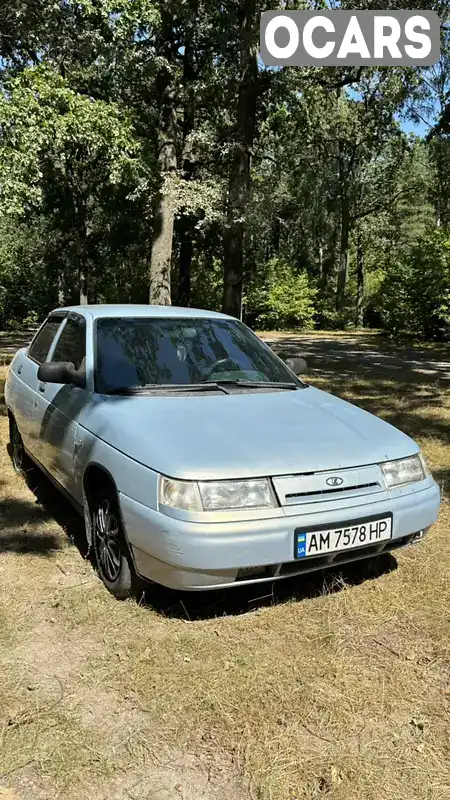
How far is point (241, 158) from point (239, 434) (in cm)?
1318

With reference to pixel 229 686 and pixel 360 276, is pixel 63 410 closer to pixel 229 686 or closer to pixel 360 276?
pixel 229 686

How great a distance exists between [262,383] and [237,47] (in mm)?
13639

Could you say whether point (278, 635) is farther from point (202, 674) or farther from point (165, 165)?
point (165, 165)

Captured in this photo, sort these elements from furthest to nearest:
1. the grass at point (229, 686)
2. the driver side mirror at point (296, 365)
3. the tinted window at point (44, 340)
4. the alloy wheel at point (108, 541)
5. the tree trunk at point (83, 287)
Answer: the tree trunk at point (83, 287)
the tinted window at point (44, 340)
the driver side mirror at point (296, 365)
the alloy wheel at point (108, 541)
the grass at point (229, 686)

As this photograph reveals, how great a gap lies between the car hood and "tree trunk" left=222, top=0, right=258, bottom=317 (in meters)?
11.6

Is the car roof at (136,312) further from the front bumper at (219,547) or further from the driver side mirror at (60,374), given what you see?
the front bumper at (219,547)

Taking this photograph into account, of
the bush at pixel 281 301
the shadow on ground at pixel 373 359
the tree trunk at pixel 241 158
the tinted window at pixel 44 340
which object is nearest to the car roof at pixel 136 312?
the tinted window at pixel 44 340

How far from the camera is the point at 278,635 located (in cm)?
308

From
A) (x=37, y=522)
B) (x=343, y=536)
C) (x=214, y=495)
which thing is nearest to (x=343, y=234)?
(x=37, y=522)

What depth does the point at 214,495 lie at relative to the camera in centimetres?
291

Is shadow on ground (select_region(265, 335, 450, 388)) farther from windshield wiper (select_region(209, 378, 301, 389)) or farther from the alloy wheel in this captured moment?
the alloy wheel

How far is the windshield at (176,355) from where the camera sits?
3928 millimetres

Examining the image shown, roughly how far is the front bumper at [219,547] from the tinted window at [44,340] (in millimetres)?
2231

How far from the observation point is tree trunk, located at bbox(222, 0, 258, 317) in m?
14.3
